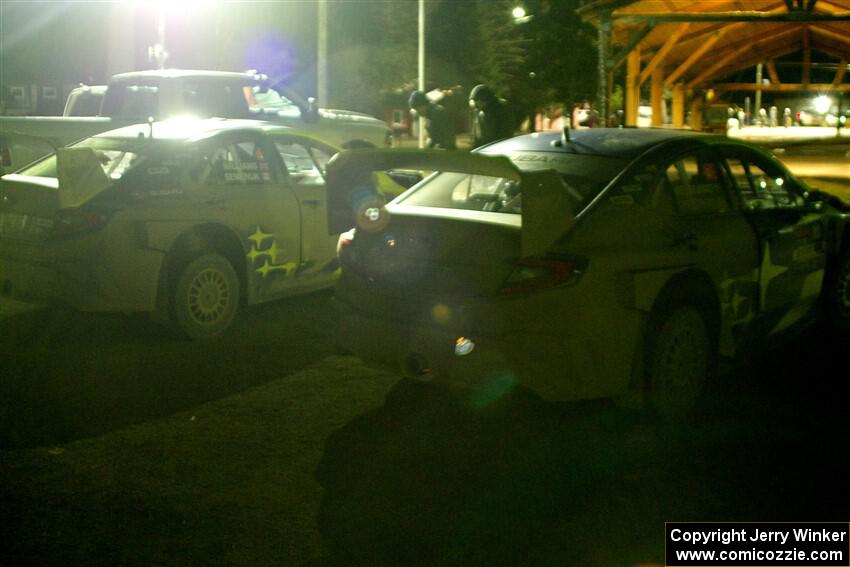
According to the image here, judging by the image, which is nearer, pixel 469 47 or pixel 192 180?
pixel 192 180

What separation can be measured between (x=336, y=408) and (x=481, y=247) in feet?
4.67

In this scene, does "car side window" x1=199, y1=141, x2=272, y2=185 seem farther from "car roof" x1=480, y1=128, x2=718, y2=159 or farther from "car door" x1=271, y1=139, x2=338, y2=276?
"car roof" x1=480, y1=128, x2=718, y2=159

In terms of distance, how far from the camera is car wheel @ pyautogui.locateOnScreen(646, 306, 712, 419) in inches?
216

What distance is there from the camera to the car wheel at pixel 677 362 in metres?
Result: 5.48

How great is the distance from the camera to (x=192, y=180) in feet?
25.9

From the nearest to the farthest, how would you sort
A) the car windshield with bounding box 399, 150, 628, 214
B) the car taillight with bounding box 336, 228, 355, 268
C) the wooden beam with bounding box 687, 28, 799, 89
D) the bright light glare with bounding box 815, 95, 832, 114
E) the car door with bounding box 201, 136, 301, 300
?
1. the car windshield with bounding box 399, 150, 628, 214
2. the car taillight with bounding box 336, 228, 355, 268
3. the car door with bounding box 201, 136, 301, 300
4. the wooden beam with bounding box 687, 28, 799, 89
5. the bright light glare with bounding box 815, 95, 832, 114

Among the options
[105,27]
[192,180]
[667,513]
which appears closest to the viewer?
[667,513]

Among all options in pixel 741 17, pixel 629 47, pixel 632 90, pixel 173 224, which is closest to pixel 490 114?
→ pixel 173 224

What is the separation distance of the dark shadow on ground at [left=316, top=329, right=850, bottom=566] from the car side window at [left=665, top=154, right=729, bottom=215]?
3.72 ft

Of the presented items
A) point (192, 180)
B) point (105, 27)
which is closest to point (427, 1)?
point (105, 27)

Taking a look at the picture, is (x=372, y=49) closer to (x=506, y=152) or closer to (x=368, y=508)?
(x=506, y=152)

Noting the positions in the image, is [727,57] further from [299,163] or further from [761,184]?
[761,184]

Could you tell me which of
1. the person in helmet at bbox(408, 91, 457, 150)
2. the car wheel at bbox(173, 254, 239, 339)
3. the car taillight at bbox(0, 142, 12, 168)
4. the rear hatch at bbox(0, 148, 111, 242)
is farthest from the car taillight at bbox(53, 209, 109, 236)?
the person in helmet at bbox(408, 91, 457, 150)

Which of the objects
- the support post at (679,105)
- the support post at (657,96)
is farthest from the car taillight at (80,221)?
the support post at (679,105)
